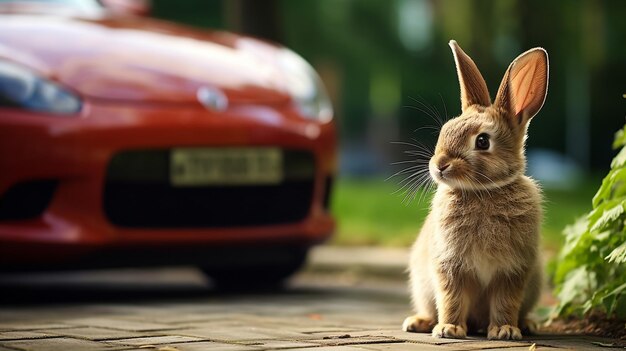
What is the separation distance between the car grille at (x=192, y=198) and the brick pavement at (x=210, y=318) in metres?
0.35

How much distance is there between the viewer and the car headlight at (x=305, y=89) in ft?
19.2

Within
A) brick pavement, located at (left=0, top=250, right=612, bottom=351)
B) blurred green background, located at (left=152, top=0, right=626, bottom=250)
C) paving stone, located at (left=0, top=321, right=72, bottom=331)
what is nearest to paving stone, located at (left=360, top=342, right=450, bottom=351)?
brick pavement, located at (left=0, top=250, right=612, bottom=351)

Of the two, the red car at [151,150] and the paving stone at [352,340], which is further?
the red car at [151,150]

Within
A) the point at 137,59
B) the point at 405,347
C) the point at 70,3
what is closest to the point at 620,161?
the point at 405,347

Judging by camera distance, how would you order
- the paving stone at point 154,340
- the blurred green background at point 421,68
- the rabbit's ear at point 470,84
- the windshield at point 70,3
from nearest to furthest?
1. the paving stone at point 154,340
2. the rabbit's ear at point 470,84
3. the windshield at point 70,3
4. the blurred green background at point 421,68

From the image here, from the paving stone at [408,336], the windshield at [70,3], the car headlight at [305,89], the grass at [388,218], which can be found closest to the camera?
the paving stone at [408,336]

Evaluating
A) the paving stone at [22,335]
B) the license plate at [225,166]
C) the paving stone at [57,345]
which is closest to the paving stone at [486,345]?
the paving stone at [57,345]

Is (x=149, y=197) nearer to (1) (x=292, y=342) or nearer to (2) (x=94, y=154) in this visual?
(2) (x=94, y=154)

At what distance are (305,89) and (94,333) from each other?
2.37 metres

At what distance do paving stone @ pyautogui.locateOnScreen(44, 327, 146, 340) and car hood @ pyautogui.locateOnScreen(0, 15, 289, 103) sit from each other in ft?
4.93

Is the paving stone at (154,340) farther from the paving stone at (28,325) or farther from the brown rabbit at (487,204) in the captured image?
the brown rabbit at (487,204)

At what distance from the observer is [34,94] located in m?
5.11

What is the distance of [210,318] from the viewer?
4.52 m

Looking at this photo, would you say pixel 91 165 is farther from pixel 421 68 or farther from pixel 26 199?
pixel 421 68
